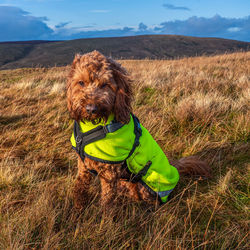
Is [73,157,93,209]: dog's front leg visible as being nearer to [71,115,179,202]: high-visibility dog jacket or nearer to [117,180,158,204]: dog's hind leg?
[71,115,179,202]: high-visibility dog jacket

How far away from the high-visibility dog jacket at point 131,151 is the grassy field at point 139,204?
0.87ft

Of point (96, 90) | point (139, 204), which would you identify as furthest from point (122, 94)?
point (139, 204)

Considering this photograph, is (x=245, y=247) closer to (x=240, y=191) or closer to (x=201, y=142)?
(x=240, y=191)

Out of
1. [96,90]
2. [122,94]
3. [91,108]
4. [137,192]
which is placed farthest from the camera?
[137,192]

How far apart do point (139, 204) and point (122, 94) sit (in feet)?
4.49

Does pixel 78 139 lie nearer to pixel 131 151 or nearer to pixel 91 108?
pixel 91 108

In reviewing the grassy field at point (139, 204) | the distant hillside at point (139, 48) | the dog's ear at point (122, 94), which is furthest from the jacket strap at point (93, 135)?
the distant hillside at point (139, 48)

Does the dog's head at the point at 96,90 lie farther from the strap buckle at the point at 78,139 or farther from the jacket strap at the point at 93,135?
the strap buckle at the point at 78,139

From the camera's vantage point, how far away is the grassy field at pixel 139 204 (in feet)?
6.38

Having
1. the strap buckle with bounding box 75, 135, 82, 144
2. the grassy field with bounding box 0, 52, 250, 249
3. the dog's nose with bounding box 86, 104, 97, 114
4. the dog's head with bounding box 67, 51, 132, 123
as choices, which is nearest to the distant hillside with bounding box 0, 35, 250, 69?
the grassy field with bounding box 0, 52, 250, 249

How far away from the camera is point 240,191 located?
273cm

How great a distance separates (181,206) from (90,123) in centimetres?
145

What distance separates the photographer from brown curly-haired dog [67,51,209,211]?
2.38 meters

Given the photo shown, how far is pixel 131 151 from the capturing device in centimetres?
260
